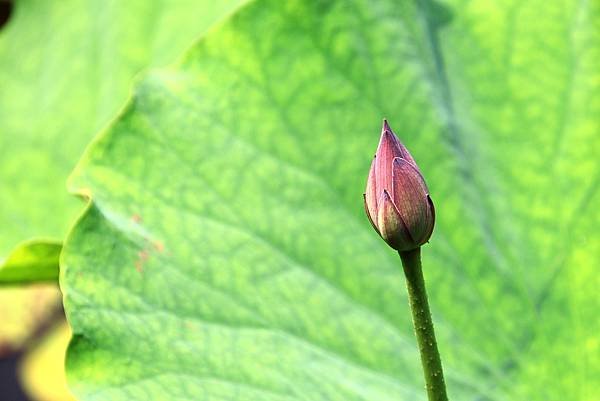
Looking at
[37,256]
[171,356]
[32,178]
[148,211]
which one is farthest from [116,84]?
[171,356]

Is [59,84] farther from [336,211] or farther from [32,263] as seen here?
[336,211]

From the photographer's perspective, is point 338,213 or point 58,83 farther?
point 58,83

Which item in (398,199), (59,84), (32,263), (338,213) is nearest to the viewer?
(398,199)

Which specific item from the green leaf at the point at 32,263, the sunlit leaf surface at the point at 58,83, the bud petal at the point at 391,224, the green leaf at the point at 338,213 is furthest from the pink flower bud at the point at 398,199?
the sunlit leaf surface at the point at 58,83

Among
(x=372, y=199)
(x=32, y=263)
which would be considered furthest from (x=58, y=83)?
(x=372, y=199)

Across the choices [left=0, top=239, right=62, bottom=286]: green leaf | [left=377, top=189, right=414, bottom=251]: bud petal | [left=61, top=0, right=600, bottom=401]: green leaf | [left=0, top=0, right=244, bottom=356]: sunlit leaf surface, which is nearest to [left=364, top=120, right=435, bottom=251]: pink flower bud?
[left=377, top=189, right=414, bottom=251]: bud petal

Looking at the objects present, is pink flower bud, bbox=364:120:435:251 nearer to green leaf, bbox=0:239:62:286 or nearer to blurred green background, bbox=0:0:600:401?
blurred green background, bbox=0:0:600:401

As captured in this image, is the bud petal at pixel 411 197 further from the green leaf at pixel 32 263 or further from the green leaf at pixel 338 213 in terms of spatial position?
the green leaf at pixel 32 263
